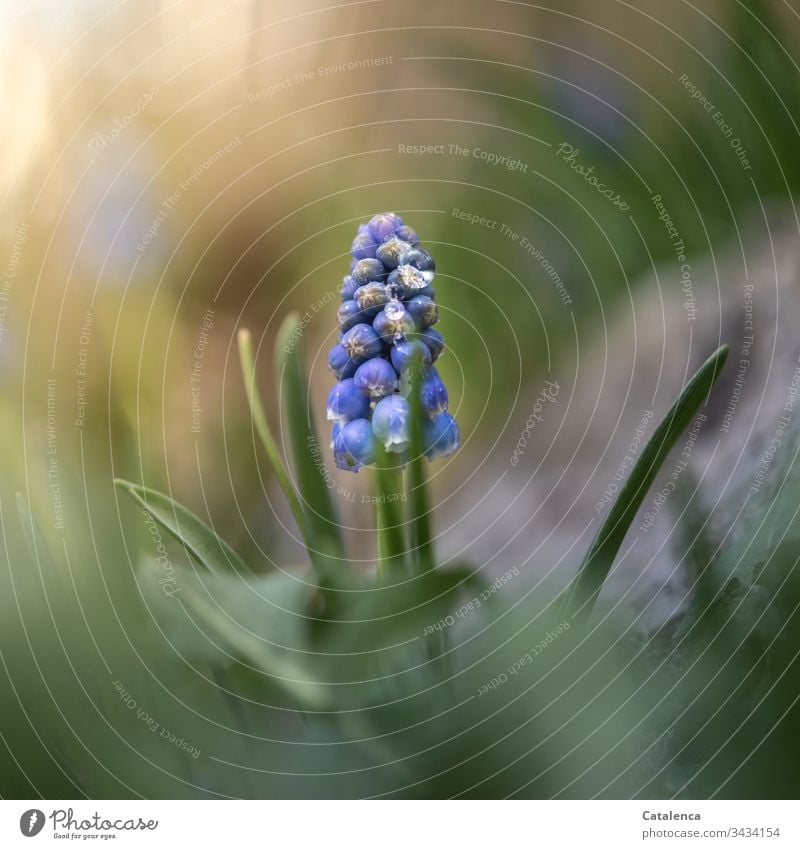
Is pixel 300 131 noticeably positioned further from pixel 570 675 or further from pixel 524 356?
pixel 570 675

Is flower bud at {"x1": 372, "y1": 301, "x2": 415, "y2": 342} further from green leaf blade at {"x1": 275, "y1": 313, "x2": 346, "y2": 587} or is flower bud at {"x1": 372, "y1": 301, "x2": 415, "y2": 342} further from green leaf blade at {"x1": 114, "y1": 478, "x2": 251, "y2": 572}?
green leaf blade at {"x1": 114, "y1": 478, "x2": 251, "y2": 572}

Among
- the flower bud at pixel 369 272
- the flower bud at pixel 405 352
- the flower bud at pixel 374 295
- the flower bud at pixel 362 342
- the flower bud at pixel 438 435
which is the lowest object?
the flower bud at pixel 438 435

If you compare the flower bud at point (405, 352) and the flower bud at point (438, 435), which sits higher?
the flower bud at point (405, 352)

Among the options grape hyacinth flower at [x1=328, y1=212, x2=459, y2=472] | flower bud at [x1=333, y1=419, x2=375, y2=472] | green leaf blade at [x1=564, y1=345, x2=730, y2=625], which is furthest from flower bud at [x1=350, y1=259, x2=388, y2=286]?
green leaf blade at [x1=564, y1=345, x2=730, y2=625]

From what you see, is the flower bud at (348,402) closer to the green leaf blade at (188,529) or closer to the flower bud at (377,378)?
the flower bud at (377,378)

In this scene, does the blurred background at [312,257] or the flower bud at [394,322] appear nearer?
the flower bud at [394,322]

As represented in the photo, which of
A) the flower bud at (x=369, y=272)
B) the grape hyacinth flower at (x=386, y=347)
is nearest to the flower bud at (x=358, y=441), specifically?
the grape hyacinth flower at (x=386, y=347)

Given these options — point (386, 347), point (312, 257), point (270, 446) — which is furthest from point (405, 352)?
point (312, 257)
